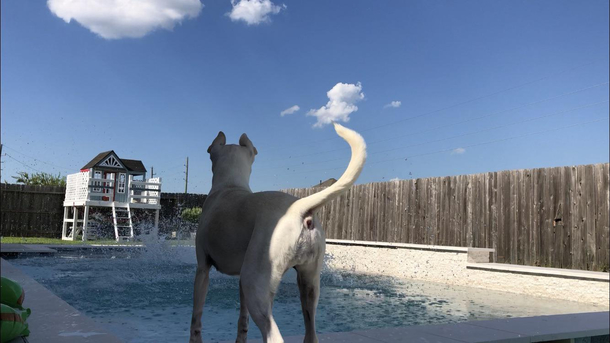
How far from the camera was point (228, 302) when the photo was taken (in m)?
6.35

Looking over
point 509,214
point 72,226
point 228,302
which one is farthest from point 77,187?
point 509,214

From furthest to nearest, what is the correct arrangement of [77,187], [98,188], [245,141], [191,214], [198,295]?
[191,214] < [98,188] < [77,187] < [245,141] < [198,295]

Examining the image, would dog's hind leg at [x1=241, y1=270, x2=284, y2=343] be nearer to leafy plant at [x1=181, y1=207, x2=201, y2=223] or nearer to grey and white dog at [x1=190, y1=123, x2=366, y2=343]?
grey and white dog at [x1=190, y1=123, x2=366, y2=343]

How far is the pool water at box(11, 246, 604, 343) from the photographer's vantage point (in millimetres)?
4904

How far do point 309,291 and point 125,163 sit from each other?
1866 centimetres

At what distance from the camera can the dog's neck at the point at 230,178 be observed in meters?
2.79

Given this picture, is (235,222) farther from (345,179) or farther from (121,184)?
(121,184)

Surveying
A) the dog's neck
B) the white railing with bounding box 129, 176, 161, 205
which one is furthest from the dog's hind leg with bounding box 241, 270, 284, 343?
the white railing with bounding box 129, 176, 161, 205

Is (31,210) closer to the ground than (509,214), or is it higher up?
closer to the ground

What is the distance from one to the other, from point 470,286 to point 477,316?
11.8 feet

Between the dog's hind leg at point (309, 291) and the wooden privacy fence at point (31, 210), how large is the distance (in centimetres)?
1967

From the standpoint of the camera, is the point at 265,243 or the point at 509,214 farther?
the point at 509,214

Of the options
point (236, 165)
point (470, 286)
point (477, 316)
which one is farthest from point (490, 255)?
point (236, 165)

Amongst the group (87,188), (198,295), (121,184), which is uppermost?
(121,184)
